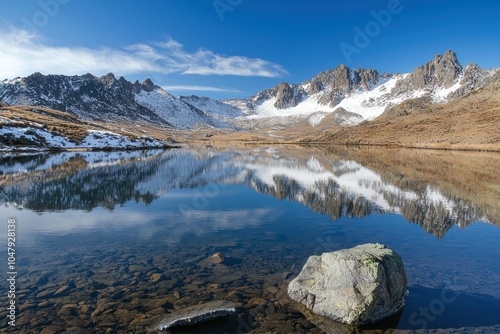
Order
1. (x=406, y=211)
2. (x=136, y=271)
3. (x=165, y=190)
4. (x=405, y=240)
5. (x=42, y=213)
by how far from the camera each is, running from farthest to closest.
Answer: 1. (x=165, y=190)
2. (x=406, y=211)
3. (x=42, y=213)
4. (x=405, y=240)
5. (x=136, y=271)

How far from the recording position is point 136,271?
17.2 meters

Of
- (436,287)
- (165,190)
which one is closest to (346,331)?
(436,287)

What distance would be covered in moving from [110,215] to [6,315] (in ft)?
54.2

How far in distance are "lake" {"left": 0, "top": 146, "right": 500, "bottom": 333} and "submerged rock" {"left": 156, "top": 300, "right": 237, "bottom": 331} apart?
0.39m

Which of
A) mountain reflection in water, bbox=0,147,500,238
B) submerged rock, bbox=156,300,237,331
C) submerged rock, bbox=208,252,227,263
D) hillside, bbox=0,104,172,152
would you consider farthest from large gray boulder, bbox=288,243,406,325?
hillside, bbox=0,104,172,152

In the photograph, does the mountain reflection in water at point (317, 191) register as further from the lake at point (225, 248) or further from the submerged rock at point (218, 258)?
the submerged rock at point (218, 258)

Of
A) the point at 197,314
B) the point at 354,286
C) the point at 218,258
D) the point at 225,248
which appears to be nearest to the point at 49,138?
the point at 225,248

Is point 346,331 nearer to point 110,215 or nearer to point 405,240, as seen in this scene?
point 405,240

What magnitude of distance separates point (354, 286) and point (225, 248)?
991 centimetres

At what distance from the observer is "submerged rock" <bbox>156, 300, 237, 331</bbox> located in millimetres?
12281

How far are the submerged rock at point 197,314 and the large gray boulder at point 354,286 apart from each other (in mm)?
2949

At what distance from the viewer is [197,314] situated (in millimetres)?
12688

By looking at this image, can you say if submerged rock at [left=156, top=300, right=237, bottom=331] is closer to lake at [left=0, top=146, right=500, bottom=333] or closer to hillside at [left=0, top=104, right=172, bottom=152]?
lake at [left=0, top=146, right=500, bottom=333]

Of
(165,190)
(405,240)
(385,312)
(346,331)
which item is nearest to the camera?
(346,331)
